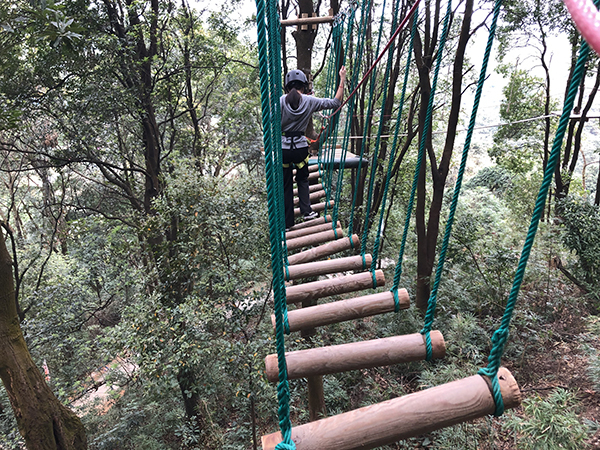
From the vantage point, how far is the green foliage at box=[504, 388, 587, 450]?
2.07m

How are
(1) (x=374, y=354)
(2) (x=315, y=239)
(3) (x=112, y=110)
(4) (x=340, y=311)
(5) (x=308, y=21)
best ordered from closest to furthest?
(1) (x=374, y=354) → (4) (x=340, y=311) → (2) (x=315, y=239) → (5) (x=308, y=21) → (3) (x=112, y=110)

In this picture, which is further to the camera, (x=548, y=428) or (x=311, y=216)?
(x=311, y=216)

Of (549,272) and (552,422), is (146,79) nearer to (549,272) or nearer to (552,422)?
(552,422)

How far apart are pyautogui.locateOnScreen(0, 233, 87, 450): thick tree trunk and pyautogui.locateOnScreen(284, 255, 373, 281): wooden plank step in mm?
2116

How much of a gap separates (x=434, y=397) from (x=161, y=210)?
12.3 feet

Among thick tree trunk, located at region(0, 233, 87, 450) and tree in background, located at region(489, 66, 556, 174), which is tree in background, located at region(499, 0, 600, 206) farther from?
thick tree trunk, located at region(0, 233, 87, 450)

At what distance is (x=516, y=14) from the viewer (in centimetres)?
462

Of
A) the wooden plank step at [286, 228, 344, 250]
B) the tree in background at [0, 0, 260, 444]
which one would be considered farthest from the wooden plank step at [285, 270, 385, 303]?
the tree in background at [0, 0, 260, 444]

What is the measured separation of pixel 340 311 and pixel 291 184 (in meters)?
1.52

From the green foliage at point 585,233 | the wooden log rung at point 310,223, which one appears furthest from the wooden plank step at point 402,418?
the green foliage at point 585,233

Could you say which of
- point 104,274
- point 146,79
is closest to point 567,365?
point 146,79

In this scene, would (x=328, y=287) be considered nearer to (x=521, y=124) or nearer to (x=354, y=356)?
(x=354, y=356)

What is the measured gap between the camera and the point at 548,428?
7.05 ft

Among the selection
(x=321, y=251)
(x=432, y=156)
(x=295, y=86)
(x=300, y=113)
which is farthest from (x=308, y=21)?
(x=321, y=251)
